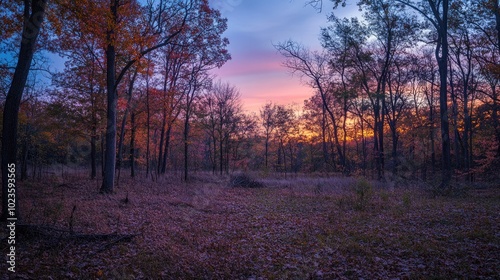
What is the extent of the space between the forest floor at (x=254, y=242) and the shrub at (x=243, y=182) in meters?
10.1

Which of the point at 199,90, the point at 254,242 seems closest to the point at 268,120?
the point at 199,90

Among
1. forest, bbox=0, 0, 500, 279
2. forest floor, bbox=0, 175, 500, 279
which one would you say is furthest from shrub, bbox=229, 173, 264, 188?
forest floor, bbox=0, 175, 500, 279

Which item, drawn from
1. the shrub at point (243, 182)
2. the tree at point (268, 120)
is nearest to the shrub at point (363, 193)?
the shrub at point (243, 182)

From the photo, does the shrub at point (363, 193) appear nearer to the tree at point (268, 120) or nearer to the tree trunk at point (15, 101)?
the tree trunk at point (15, 101)

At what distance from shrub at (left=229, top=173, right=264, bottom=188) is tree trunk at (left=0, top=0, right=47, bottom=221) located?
51.2 feet

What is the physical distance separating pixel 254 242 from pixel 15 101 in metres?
6.60

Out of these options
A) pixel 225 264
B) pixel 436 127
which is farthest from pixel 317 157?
pixel 225 264

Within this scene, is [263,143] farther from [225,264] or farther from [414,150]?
[225,264]

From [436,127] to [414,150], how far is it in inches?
392

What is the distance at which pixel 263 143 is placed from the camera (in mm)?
45594

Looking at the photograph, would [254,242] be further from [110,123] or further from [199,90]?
[199,90]

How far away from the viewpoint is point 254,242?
7.19 m

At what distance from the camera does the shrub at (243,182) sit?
70.4ft

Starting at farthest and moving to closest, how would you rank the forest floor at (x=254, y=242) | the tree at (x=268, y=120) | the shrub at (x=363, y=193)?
the tree at (x=268, y=120) → the shrub at (x=363, y=193) → the forest floor at (x=254, y=242)
